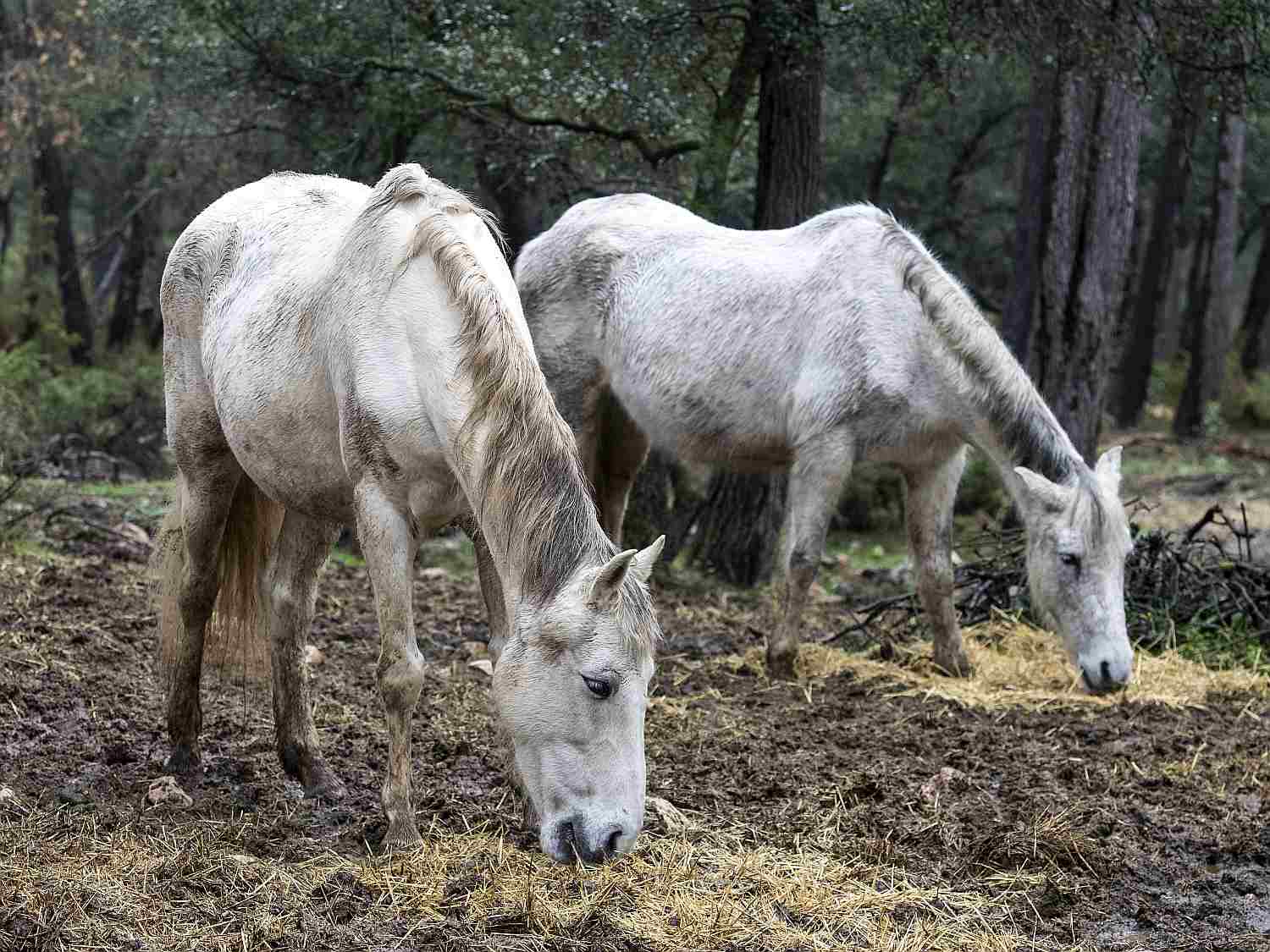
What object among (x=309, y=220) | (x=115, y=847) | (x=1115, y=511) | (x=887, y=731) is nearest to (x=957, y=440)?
(x=1115, y=511)

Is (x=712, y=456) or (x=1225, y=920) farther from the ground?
(x=712, y=456)

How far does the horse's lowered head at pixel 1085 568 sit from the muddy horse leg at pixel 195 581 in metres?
3.48

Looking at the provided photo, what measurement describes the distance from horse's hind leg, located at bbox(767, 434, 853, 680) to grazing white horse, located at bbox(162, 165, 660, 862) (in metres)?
2.63

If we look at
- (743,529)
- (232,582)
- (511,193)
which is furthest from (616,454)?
(511,193)

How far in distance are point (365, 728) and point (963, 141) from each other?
59.8ft

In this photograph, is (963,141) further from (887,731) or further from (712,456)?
(887,731)

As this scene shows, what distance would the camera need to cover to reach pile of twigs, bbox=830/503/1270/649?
754cm

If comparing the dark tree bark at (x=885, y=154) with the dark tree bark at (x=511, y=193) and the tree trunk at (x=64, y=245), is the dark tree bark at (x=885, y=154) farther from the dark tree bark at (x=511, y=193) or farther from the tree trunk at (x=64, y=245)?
the tree trunk at (x=64, y=245)

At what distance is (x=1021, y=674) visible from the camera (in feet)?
22.6

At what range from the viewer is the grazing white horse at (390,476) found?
3.58 metres

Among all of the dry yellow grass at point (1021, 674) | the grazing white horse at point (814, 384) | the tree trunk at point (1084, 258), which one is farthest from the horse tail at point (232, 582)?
the tree trunk at point (1084, 258)

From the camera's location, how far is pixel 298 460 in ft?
14.7

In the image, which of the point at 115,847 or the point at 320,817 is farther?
the point at 320,817

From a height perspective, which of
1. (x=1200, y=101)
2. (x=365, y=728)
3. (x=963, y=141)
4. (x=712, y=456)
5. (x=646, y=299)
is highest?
(x=963, y=141)
